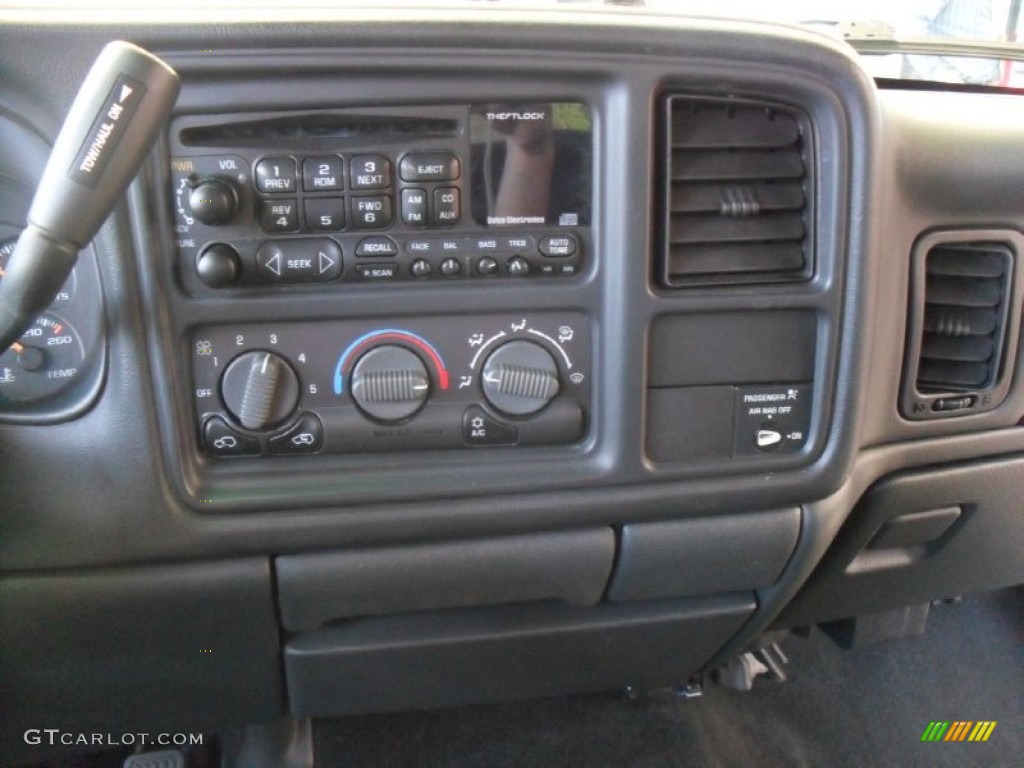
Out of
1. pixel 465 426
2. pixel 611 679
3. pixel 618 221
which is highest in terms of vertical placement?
pixel 618 221

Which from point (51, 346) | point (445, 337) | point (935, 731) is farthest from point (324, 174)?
point (935, 731)

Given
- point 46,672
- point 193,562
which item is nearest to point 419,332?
point 193,562

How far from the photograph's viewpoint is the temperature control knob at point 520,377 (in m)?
0.83

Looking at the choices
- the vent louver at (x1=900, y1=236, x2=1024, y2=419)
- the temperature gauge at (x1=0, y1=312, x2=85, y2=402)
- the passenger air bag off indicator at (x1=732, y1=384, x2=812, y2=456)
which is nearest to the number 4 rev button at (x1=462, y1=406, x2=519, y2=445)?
the passenger air bag off indicator at (x1=732, y1=384, x2=812, y2=456)

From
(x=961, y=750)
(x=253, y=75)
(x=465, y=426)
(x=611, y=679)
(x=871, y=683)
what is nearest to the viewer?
(x=253, y=75)

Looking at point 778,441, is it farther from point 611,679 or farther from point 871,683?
point 871,683

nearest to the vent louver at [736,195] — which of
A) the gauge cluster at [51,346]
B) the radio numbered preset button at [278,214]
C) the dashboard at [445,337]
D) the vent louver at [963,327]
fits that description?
the dashboard at [445,337]

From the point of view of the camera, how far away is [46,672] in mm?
921

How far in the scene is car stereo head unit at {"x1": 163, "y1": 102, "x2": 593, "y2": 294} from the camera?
754mm

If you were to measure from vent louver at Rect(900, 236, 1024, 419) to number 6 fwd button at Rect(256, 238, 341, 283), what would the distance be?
0.68 metres

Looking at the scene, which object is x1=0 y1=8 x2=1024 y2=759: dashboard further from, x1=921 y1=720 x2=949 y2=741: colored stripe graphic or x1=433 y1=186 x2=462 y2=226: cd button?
x1=921 y1=720 x2=949 y2=741: colored stripe graphic

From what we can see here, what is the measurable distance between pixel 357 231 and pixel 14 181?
1.00 ft

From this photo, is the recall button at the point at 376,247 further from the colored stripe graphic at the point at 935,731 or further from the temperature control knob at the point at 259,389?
the colored stripe graphic at the point at 935,731

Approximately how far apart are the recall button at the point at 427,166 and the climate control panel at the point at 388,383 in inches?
5.2
